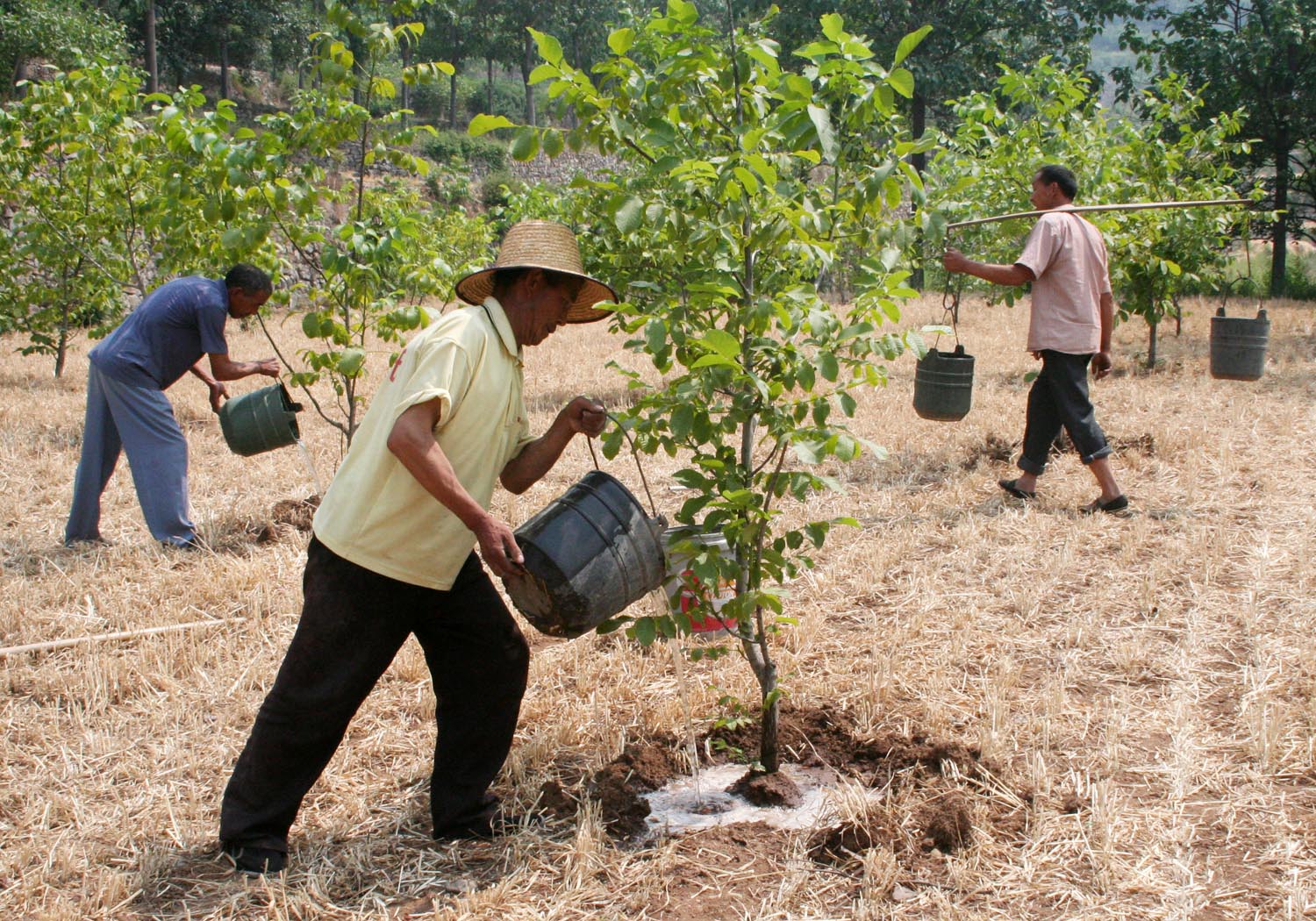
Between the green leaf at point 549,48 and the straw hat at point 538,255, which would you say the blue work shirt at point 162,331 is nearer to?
the straw hat at point 538,255

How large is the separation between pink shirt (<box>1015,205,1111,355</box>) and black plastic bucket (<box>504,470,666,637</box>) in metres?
3.68

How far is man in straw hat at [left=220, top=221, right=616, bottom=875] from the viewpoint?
8.63ft

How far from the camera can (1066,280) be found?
19.3ft

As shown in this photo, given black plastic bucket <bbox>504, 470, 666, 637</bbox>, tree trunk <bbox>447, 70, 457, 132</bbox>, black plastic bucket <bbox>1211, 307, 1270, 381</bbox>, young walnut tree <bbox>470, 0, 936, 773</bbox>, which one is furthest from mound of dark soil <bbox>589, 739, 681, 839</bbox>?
tree trunk <bbox>447, 70, 457, 132</bbox>

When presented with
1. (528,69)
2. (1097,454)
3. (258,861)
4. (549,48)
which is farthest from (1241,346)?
(528,69)

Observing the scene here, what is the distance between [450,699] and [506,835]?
0.41 metres

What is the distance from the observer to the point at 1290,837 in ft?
9.44

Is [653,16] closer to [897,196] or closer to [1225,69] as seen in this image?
[897,196]

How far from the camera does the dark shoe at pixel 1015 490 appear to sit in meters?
6.18

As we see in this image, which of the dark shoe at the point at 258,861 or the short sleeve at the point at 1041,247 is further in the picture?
the short sleeve at the point at 1041,247

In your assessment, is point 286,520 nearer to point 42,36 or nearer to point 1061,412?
point 1061,412

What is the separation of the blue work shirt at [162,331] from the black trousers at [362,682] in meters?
3.10

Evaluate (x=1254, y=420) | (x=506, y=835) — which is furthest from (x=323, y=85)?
(x=1254, y=420)

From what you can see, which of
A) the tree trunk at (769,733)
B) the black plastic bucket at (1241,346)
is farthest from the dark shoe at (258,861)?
the black plastic bucket at (1241,346)
